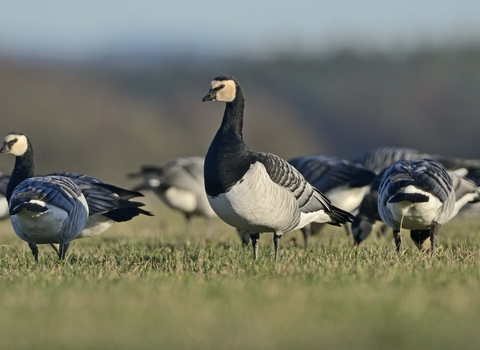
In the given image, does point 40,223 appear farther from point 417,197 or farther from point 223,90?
point 417,197

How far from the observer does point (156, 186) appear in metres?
13.3

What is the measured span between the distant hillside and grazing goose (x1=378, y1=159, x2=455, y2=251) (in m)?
23.1

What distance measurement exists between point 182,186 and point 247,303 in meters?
8.46

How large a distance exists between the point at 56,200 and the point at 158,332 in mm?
3505

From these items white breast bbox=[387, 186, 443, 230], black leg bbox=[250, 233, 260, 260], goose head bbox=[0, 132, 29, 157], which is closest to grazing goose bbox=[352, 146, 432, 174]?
white breast bbox=[387, 186, 443, 230]

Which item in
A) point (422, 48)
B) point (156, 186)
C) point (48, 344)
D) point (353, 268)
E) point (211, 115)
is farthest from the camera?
point (422, 48)

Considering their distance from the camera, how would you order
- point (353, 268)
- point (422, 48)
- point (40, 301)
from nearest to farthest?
point (40, 301) → point (353, 268) → point (422, 48)

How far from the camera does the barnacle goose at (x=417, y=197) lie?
7.75 meters

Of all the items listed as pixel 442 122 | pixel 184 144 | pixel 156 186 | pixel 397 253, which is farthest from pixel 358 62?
→ pixel 397 253

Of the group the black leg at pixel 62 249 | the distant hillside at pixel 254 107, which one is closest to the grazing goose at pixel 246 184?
the black leg at pixel 62 249

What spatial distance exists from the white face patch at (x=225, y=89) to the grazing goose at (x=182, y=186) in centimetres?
540

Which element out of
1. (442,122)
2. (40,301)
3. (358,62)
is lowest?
(40,301)

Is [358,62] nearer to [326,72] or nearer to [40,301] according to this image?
[326,72]

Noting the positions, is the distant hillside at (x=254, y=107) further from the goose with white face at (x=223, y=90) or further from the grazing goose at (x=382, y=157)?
the goose with white face at (x=223, y=90)
